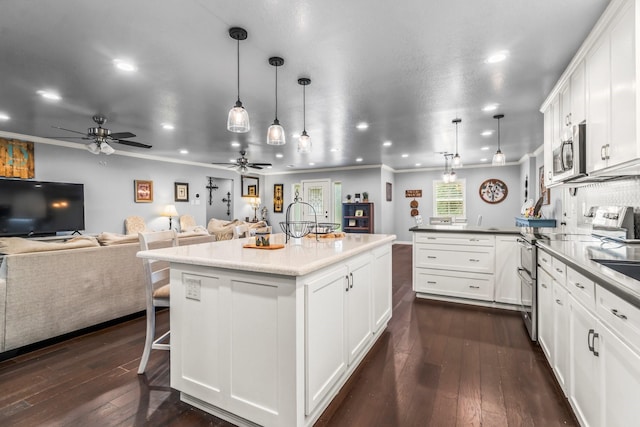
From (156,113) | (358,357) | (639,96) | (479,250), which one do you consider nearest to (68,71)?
(156,113)

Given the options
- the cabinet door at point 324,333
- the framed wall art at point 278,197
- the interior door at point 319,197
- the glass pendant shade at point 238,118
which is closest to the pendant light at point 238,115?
the glass pendant shade at point 238,118

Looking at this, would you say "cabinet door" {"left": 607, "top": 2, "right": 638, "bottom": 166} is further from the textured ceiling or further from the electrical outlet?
the electrical outlet

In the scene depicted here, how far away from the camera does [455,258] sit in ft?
12.4

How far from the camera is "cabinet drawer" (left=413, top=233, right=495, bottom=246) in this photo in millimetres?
3604

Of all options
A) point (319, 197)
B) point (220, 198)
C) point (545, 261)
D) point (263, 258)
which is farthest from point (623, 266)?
point (220, 198)

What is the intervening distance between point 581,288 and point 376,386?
134cm

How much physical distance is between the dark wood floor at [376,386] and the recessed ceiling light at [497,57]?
8.09 ft

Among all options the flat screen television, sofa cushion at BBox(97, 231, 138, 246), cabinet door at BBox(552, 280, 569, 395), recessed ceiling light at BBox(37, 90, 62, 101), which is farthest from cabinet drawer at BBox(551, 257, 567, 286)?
the flat screen television

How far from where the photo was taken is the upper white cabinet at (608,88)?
5.54 ft

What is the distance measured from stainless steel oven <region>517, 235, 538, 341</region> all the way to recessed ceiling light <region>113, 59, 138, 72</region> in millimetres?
3843

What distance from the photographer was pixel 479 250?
3.64 meters

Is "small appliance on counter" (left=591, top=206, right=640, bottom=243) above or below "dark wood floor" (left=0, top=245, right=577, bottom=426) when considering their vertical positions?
above

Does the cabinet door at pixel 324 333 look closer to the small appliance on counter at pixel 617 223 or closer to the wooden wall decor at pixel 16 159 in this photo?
the small appliance on counter at pixel 617 223

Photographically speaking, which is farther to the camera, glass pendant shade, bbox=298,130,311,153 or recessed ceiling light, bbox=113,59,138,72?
glass pendant shade, bbox=298,130,311,153
